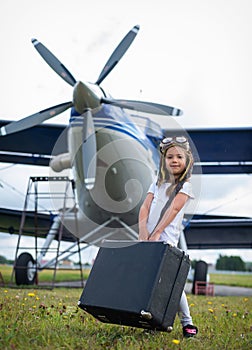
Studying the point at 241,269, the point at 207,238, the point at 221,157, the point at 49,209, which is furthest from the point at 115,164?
the point at 241,269

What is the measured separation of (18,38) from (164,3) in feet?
8.95

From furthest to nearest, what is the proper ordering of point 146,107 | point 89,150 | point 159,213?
point 146,107, point 89,150, point 159,213

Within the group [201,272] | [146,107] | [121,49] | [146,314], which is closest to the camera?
[146,314]

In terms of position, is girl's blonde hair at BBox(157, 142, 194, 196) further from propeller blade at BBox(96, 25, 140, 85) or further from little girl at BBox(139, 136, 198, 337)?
propeller blade at BBox(96, 25, 140, 85)

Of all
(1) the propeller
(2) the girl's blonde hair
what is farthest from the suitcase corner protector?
(1) the propeller

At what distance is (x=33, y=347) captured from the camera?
1617 millimetres

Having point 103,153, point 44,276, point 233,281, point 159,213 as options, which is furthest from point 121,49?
point 233,281

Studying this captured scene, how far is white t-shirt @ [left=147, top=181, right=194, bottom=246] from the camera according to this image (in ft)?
7.45

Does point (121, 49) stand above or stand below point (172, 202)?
above

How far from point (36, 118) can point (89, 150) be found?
110cm

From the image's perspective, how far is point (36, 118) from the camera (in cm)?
706

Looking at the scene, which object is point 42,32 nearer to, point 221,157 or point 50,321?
point 221,157

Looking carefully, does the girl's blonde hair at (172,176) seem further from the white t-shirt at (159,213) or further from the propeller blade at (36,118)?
the propeller blade at (36,118)

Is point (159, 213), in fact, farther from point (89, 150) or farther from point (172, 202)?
point (89, 150)
